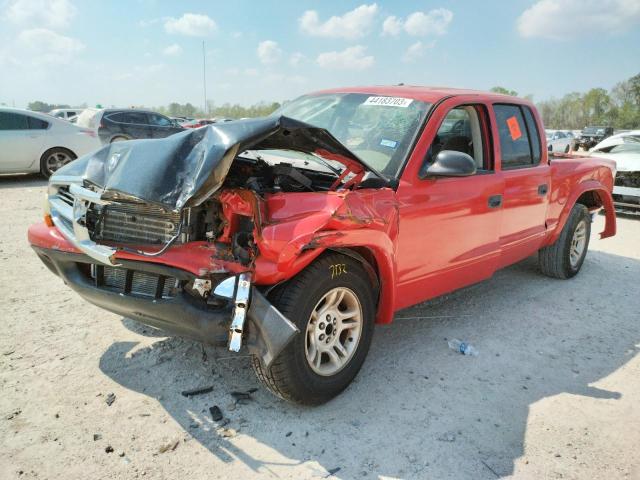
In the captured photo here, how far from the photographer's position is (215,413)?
9.20 feet

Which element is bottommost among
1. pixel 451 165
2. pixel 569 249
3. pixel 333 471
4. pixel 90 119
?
pixel 333 471

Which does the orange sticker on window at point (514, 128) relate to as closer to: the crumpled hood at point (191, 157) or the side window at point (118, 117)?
the crumpled hood at point (191, 157)

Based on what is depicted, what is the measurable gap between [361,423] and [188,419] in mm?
956

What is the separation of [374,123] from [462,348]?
70.2 inches

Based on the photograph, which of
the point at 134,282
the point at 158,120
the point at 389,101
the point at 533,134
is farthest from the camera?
the point at 158,120

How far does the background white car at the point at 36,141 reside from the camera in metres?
10.2

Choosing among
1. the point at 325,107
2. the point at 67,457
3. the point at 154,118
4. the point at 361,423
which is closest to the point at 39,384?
the point at 67,457

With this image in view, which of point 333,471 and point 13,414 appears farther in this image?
point 13,414

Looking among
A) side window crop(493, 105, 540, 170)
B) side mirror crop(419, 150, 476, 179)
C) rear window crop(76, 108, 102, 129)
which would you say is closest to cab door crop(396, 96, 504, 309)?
side mirror crop(419, 150, 476, 179)

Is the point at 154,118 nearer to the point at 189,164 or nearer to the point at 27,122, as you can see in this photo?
the point at 27,122

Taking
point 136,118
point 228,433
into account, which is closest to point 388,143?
A: point 228,433

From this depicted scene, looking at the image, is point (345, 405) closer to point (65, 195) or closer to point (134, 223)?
point (134, 223)

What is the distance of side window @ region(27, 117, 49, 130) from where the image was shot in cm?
1041

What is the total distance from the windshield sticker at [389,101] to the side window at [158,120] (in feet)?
43.1
